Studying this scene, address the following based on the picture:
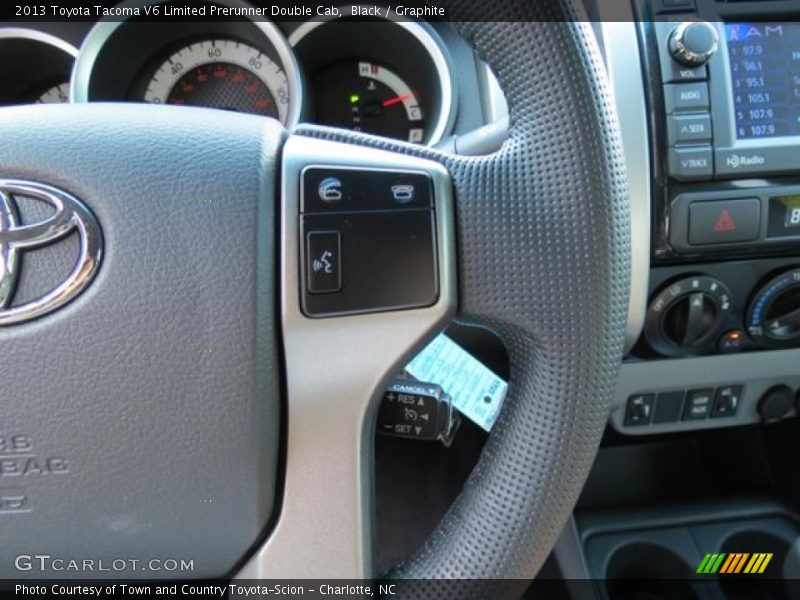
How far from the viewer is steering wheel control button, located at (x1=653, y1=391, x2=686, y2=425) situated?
103cm

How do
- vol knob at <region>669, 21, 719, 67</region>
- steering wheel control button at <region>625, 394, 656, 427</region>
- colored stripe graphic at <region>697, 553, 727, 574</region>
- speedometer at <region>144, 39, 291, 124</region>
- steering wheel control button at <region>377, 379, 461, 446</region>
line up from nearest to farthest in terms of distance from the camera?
1. steering wheel control button at <region>377, 379, 461, 446</region>
2. vol knob at <region>669, 21, 719, 67</region>
3. steering wheel control button at <region>625, 394, 656, 427</region>
4. colored stripe graphic at <region>697, 553, 727, 574</region>
5. speedometer at <region>144, 39, 291, 124</region>

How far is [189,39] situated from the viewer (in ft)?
4.28

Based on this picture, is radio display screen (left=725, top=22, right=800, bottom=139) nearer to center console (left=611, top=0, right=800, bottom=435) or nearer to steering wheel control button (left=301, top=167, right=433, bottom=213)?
center console (left=611, top=0, right=800, bottom=435)

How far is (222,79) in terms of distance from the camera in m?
1.33

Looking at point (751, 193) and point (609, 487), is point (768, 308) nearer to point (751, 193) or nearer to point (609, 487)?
point (751, 193)

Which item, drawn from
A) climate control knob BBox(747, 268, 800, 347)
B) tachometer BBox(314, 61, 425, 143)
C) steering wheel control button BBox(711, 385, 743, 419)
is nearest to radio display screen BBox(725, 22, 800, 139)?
climate control knob BBox(747, 268, 800, 347)

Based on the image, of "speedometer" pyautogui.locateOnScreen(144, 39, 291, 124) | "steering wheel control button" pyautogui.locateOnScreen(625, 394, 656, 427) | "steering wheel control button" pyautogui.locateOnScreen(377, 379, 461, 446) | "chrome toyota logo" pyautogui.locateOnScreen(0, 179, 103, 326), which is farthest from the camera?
"speedometer" pyautogui.locateOnScreen(144, 39, 291, 124)

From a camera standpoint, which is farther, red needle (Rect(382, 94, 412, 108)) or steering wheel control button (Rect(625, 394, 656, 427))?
red needle (Rect(382, 94, 412, 108))

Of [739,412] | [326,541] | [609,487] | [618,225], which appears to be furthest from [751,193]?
[326,541]

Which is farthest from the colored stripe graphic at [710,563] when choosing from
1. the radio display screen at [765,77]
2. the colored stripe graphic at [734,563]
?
the radio display screen at [765,77]

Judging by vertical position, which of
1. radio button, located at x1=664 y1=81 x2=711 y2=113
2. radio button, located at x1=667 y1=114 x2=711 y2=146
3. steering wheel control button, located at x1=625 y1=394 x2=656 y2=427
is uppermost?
radio button, located at x1=664 y1=81 x2=711 y2=113

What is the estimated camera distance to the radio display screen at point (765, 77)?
0.93m

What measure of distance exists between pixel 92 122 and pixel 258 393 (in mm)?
257

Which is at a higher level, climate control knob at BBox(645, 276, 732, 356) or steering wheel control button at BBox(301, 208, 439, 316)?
steering wheel control button at BBox(301, 208, 439, 316)
